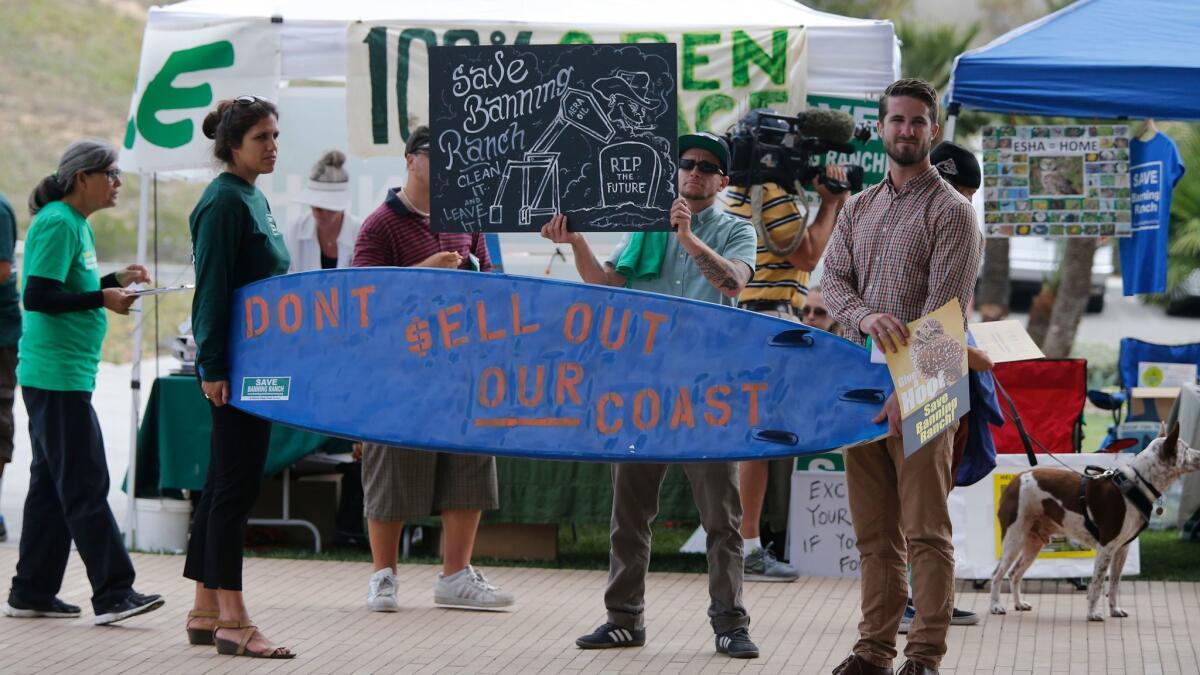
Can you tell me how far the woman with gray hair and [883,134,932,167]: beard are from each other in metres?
2.80

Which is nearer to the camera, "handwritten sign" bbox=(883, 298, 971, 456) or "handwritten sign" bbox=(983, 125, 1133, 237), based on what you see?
"handwritten sign" bbox=(883, 298, 971, 456)

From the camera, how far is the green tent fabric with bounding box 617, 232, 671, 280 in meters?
5.62

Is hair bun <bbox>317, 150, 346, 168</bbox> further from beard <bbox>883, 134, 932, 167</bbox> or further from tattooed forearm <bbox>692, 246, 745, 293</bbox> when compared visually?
beard <bbox>883, 134, 932, 167</bbox>

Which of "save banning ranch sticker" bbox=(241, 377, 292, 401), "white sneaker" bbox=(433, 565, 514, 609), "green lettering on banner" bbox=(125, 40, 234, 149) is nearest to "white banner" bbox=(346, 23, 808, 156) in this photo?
"green lettering on banner" bbox=(125, 40, 234, 149)

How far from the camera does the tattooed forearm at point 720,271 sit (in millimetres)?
5285

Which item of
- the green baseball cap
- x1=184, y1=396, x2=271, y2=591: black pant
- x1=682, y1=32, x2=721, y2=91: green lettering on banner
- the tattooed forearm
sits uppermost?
x1=682, y1=32, x2=721, y2=91: green lettering on banner

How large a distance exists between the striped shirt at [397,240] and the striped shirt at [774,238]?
1.39 m

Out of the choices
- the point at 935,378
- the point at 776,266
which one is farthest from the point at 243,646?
the point at 776,266

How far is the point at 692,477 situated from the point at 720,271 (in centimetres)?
77

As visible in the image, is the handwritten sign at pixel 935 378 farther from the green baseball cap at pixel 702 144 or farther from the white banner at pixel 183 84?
the white banner at pixel 183 84

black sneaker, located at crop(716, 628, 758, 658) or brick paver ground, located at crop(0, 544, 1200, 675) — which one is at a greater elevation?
black sneaker, located at crop(716, 628, 758, 658)

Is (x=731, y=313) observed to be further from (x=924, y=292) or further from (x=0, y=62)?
(x=0, y=62)

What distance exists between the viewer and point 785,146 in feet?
22.3

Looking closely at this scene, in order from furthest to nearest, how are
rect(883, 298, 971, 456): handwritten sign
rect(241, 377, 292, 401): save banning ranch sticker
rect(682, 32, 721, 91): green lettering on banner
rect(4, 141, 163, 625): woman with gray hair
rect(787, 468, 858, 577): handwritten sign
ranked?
1. rect(682, 32, 721, 91): green lettering on banner
2. rect(787, 468, 858, 577): handwritten sign
3. rect(4, 141, 163, 625): woman with gray hair
4. rect(241, 377, 292, 401): save banning ranch sticker
5. rect(883, 298, 971, 456): handwritten sign
